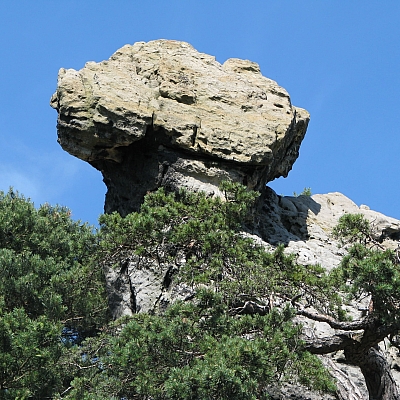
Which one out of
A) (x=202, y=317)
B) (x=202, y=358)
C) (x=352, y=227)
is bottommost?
(x=202, y=358)

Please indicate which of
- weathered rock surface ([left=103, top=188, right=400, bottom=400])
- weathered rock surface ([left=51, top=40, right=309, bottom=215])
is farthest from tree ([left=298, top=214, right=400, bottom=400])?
weathered rock surface ([left=51, top=40, right=309, bottom=215])

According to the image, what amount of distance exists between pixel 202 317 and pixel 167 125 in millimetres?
5121

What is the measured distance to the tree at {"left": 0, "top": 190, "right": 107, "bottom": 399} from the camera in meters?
10.1

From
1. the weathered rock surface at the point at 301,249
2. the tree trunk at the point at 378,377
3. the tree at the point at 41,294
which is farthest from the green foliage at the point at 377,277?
the tree at the point at 41,294

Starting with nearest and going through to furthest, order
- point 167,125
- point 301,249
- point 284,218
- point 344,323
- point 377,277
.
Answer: point 377,277 → point 344,323 → point 167,125 → point 301,249 → point 284,218

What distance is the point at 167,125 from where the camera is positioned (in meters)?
14.1

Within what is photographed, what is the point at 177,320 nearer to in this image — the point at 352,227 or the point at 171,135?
the point at 352,227

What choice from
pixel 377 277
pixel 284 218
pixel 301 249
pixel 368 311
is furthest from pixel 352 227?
pixel 284 218

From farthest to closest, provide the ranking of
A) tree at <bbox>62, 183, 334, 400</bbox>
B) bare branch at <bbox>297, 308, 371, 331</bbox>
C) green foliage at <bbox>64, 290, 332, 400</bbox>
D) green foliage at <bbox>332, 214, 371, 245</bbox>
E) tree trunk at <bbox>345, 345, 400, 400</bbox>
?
tree trunk at <bbox>345, 345, 400, 400</bbox>, green foliage at <bbox>332, 214, 371, 245</bbox>, bare branch at <bbox>297, 308, 371, 331</bbox>, tree at <bbox>62, 183, 334, 400</bbox>, green foliage at <bbox>64, 290, 332, 400</bbox>

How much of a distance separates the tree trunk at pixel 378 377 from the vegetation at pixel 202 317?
15 mm

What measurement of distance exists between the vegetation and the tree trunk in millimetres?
15

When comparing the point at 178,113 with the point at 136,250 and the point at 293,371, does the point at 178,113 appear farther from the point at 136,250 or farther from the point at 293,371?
the point at 293,371

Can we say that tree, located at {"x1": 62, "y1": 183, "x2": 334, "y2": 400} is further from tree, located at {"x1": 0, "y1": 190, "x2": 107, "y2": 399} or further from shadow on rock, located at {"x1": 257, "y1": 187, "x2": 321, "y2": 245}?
shadow on rock, located at {"x1": 257, "y1": 187, "x2": 321, "y2": 245}

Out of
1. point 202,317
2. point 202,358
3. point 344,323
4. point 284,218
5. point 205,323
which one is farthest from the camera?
point 284,218
